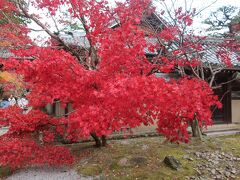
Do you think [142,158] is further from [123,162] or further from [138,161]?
[123,162]

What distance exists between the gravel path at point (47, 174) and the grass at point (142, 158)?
27 centimetres

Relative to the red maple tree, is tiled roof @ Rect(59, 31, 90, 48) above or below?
above

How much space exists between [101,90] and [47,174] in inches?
159

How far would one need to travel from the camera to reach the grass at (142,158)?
8.12m

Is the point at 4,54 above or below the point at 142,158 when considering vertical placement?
above

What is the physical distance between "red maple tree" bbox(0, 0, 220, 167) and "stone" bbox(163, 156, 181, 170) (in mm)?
1036

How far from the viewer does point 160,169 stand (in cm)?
829

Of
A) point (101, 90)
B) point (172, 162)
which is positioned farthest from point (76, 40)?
point (101, 90)

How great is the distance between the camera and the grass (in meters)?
8.12

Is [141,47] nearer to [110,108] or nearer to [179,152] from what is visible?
[110,108]

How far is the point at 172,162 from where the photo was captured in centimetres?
843

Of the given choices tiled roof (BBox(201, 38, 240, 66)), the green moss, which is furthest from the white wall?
the green moss

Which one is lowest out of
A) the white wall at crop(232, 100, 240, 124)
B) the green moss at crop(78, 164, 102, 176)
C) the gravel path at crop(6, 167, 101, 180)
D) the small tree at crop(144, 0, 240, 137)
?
the gravel path at crop(6, 167, 101, 180)

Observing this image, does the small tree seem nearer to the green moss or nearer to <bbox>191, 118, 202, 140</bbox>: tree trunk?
<bbox>191, 118, 202, 140</bbox>: tree trunk
